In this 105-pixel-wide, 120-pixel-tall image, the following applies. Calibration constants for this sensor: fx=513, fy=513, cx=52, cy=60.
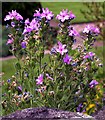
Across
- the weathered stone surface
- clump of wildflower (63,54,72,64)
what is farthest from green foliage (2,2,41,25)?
the weathered stone surface

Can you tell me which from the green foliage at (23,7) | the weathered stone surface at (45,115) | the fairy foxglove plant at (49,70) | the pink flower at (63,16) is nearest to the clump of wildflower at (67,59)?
the fairy foxglove plant at (49,70)

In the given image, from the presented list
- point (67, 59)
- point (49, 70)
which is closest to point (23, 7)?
point (49, 70)

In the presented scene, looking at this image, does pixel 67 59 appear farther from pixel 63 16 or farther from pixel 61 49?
pixel 63 16

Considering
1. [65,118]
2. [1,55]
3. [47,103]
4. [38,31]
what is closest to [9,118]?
[65,118]

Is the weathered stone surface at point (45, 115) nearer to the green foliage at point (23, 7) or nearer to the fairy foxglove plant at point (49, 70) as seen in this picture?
the fairy foxglove plant at point (49, 70)

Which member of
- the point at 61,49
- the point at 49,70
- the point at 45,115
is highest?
the point at 61,49

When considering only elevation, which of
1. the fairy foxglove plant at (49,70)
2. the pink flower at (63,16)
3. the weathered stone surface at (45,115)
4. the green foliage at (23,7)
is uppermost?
the green foliage at (23,7)

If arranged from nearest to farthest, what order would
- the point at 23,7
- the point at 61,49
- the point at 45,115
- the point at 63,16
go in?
1. the point at 45,115
2. the point at 61,49
3. the point at 63,16
4. the point at 23,7

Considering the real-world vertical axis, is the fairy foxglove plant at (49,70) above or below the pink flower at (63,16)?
below

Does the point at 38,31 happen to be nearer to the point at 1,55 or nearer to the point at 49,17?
the point at 49,17

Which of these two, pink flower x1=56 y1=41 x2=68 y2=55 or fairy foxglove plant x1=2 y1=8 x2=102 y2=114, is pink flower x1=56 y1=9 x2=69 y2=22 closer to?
fairy foxglove plant x1=2 y1=8 x2=102 y2=114

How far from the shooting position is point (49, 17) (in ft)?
14.4

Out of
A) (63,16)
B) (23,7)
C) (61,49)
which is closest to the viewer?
(61,49)

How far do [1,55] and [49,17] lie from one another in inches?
219
